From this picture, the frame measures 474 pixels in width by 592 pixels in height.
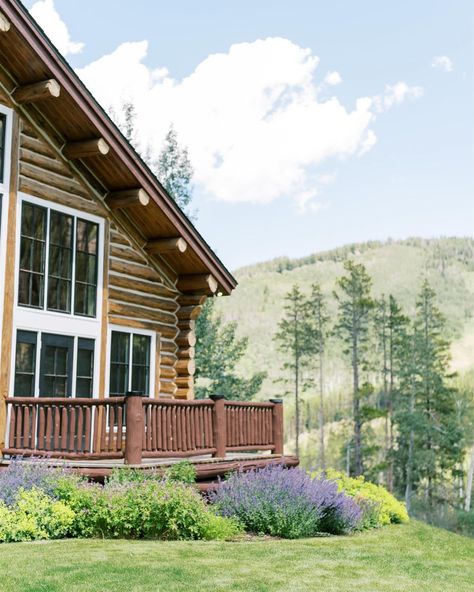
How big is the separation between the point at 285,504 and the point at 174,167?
26232 millimetres

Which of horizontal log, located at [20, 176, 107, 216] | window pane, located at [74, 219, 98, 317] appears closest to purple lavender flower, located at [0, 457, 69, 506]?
window pane, located at [74, 219, 98, 317]

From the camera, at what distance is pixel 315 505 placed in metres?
12.8

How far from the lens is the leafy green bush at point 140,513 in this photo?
1102 cm

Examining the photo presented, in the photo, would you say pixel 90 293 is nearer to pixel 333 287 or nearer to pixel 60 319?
pixel 60 319

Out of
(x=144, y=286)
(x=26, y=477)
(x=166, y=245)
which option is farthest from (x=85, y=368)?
(x=26, y=477)

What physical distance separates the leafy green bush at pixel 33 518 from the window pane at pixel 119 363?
16.1ft

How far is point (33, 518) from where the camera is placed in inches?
430

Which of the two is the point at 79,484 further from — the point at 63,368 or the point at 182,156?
the point at 182,156

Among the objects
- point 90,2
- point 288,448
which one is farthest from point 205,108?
point 90,2

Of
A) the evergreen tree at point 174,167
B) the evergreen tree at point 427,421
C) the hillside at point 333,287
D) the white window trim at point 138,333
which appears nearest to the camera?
the white window trim at point 138,333

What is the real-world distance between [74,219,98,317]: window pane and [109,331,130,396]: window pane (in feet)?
3.09

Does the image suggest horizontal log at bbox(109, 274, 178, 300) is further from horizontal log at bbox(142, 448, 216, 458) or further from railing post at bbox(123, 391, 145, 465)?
railing post at bbox(123, 391, 145, 465)

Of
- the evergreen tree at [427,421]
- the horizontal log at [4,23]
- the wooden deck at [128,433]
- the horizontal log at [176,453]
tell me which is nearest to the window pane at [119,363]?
the wooden deck at [128,433]

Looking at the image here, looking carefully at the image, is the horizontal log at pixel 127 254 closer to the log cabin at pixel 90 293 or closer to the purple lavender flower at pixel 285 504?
the log cabin at pixel 90 293
